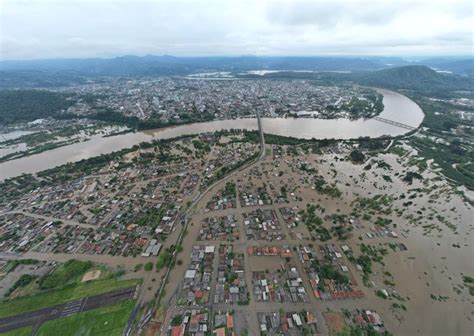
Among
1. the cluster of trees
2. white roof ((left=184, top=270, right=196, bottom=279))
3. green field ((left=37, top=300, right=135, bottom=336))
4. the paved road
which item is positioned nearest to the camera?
green field ((left=37, top=300, right=135, bottom=336))

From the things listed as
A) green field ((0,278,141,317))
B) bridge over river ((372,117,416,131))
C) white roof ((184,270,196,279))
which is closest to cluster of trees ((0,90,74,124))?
green field ((0,278,141,317))

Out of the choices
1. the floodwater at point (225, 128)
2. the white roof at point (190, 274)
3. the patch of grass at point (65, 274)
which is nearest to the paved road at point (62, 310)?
the patch of grass at point (65, 274)

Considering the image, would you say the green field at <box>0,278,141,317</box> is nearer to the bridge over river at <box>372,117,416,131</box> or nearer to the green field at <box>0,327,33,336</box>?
the green field at <box>0,327,33,336</box>

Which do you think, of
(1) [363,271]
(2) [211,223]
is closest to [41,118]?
(2) [211,223]

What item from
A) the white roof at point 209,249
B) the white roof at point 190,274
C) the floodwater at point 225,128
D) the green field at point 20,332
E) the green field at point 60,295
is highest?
the white roof at point 209,249

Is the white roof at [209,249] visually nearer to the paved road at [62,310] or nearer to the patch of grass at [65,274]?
the paved road at [62,310]

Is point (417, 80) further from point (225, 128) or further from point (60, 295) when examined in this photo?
point (60, 295)

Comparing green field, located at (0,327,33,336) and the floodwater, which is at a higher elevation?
green field, located at (0,327,33,336)
